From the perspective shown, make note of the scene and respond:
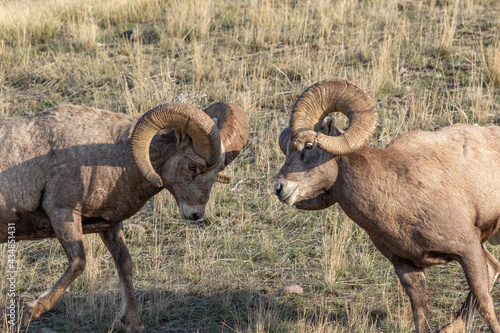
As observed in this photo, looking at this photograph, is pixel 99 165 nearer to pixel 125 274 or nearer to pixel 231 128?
pixel 125 274

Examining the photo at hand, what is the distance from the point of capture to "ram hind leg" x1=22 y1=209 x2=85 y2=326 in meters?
5.96

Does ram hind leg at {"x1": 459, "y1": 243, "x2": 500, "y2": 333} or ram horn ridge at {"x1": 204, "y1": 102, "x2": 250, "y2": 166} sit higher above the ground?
ram horn ridge at {"x1": 204, "y1": 102, "x2": 250, "y2": 166}

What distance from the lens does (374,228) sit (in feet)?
18.8

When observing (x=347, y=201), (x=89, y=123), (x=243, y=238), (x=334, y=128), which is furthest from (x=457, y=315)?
(x=89, y=123)

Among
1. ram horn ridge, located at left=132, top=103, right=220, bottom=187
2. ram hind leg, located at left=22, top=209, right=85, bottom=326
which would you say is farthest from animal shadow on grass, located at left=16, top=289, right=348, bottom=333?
ram horn ridge, located at left=132, top=103, right=220, bottom=187

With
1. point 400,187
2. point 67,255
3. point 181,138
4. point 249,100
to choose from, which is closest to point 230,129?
point 181,138

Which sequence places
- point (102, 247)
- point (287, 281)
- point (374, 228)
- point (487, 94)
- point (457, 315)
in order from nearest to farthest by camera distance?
point (374, 228), point (457, 315), point (287, 281), point (102, 247), point (487, 94)

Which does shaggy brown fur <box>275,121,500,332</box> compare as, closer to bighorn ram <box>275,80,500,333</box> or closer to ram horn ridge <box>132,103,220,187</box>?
bighorn ram <box>275,80,500,333</box>

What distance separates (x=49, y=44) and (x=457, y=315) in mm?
10237

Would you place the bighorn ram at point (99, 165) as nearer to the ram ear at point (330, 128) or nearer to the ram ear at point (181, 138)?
the ram ear at point (181, 138)

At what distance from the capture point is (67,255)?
A: 620 centimetres

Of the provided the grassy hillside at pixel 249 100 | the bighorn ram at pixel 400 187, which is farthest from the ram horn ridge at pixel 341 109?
the grassy hillside at pixel 249 100

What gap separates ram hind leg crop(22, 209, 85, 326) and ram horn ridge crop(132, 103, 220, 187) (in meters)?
0.86

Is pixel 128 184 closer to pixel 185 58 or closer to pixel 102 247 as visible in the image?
pixel 102 247
